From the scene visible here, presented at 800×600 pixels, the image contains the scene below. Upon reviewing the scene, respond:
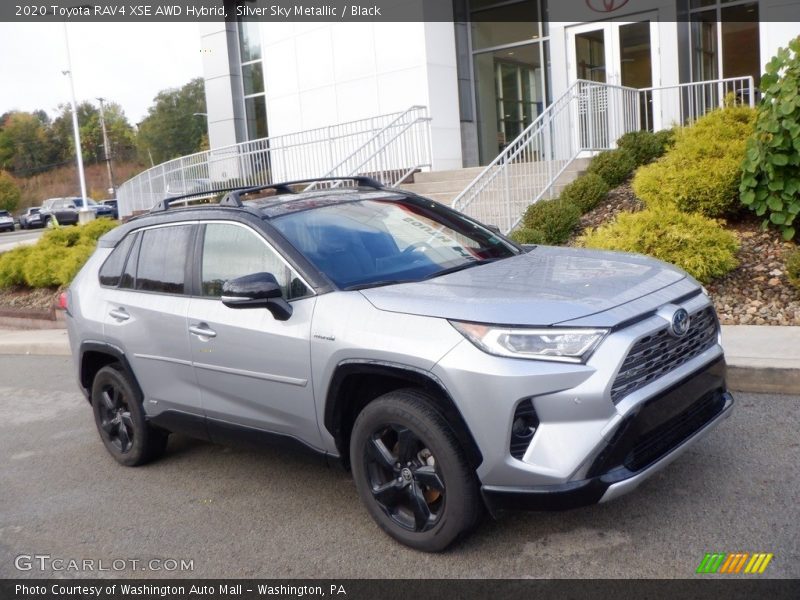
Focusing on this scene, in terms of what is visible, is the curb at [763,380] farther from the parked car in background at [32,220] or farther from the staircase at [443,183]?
the parked car in background at [32,220]

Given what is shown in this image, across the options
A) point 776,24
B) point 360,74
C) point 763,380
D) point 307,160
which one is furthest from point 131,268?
point 360,74

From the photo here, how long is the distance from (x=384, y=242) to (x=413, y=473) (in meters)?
1.43

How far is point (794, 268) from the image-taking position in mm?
7117

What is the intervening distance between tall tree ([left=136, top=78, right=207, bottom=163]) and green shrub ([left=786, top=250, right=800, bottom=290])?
87.2m

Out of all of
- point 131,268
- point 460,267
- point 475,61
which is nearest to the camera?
point 460,267

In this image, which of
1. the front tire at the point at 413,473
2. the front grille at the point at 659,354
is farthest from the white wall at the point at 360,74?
the front tire at the point at 413,473

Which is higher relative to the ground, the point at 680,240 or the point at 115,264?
the point at 115,264

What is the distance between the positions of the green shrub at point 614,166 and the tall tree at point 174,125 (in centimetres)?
8293

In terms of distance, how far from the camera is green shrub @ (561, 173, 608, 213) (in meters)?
10.5

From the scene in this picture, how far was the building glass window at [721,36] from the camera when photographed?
1562 cm

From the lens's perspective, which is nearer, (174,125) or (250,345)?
(250,345)

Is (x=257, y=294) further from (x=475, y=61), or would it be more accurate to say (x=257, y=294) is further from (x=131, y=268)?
(x=475, y=61)

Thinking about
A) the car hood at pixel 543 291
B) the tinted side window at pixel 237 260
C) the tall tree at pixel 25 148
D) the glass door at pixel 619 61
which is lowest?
the car hood at pixel 543 291
